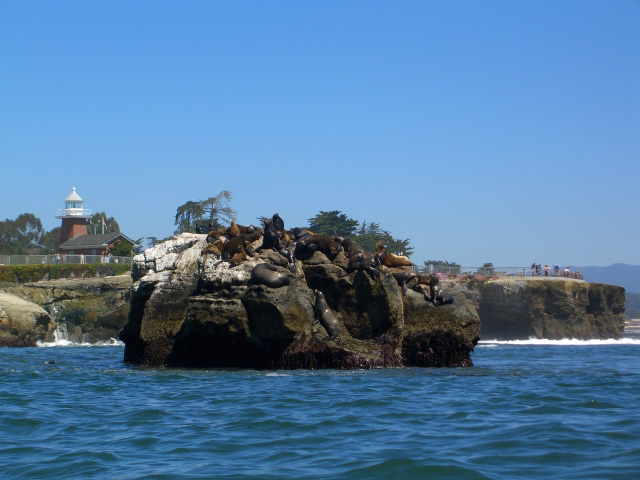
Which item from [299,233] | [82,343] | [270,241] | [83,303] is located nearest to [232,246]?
[270,241]

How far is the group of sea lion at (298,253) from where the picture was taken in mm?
20984

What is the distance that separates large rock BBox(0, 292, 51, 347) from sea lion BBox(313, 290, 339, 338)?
21.7 meters

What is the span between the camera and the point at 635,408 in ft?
44.6

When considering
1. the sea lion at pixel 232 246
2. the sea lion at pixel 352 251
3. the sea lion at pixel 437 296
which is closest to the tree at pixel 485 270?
the sea lion at pixel 352 251

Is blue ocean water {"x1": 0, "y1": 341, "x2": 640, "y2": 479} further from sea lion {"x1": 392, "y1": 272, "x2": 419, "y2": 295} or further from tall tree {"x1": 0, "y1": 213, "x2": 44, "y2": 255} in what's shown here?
tall tree {"x1": 0, "y1": 213, "x2": 44, "y2": 255}

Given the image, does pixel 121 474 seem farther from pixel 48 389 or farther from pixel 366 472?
pixel 48 389

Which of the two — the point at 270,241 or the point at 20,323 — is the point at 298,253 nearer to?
the point at 270,241

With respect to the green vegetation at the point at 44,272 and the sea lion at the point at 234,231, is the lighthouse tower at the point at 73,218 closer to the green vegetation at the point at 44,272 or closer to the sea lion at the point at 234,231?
the green vegetation at the point at 44,272

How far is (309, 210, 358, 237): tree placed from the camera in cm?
7600

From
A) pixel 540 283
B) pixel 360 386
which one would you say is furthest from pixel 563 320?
pixel 360 386

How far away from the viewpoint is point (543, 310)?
174 ft

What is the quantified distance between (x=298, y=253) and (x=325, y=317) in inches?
106

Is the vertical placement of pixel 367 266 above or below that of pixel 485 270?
below

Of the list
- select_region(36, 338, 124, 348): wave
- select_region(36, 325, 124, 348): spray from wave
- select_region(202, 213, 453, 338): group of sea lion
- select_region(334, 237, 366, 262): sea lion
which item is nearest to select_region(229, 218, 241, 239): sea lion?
select_region(202, 213, 453, 338): group of sea lion
